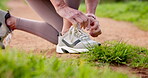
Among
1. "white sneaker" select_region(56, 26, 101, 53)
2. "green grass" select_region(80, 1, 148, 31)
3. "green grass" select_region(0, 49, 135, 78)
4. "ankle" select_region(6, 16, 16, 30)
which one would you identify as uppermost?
"green grass" select_region(80, 1, 148, 31)

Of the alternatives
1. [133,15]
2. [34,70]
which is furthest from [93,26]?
[133,15]

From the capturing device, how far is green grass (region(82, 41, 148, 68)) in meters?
2.59

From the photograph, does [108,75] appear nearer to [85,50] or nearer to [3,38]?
[85,50]

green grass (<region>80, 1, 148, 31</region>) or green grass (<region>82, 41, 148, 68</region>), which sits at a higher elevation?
green grass (<region>80, 1, 148, 31</region>)

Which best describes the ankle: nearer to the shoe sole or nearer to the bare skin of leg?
the bare skin of leg

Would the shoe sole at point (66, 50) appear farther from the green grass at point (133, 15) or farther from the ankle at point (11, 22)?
the green grass at point (133, 15)

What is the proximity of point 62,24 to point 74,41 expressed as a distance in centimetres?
39

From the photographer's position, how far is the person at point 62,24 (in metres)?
2.84

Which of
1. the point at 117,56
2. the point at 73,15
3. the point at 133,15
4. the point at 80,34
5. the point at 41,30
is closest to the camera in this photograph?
the point at 117,56

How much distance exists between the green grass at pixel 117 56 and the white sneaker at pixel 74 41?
0.59 feet

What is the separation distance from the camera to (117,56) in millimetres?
2625

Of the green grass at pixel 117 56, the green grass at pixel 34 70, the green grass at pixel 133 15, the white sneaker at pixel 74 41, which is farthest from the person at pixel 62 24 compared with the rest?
the green grass at pixel 133 15

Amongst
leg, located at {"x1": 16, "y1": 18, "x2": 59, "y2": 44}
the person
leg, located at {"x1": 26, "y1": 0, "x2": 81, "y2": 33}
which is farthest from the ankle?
leg, located at {"x1": 26, "y1": 0, "x2": 81, "y2": 33}

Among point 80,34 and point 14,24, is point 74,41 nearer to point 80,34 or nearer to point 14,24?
point 80,34
